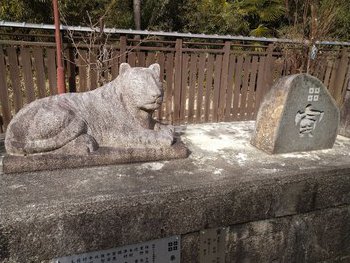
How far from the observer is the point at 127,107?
2508mm

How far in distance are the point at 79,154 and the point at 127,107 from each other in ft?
1.87

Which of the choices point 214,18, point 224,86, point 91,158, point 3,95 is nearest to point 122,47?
point 3,95

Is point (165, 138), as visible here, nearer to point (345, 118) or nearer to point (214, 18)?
point (345, 118)

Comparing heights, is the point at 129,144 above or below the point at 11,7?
below

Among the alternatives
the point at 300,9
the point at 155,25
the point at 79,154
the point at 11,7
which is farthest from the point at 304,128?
the point at 155,25

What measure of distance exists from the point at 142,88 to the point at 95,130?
526 millimetres

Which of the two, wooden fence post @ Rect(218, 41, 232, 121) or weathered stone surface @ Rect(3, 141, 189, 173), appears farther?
wooden fence post @ Rect(218, 41, 232, 121)

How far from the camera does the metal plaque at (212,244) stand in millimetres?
2236

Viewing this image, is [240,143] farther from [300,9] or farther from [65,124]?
[300,9]

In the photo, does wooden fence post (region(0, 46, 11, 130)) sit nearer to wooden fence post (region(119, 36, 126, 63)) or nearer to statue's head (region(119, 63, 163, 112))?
wooden fence post (region(119, 36, 126, 63))

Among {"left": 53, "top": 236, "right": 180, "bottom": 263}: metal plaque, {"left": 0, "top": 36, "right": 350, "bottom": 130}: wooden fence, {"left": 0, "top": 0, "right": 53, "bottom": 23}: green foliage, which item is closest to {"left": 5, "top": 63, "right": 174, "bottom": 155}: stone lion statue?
{"left": 53, "top": 236, "right": 180, "bottom": 263}: metal plaque

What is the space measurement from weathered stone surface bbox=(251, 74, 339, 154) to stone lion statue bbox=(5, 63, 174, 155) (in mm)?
967

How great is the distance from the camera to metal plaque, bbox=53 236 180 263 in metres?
1.94

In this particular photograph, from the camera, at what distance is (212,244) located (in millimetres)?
→ 2268
